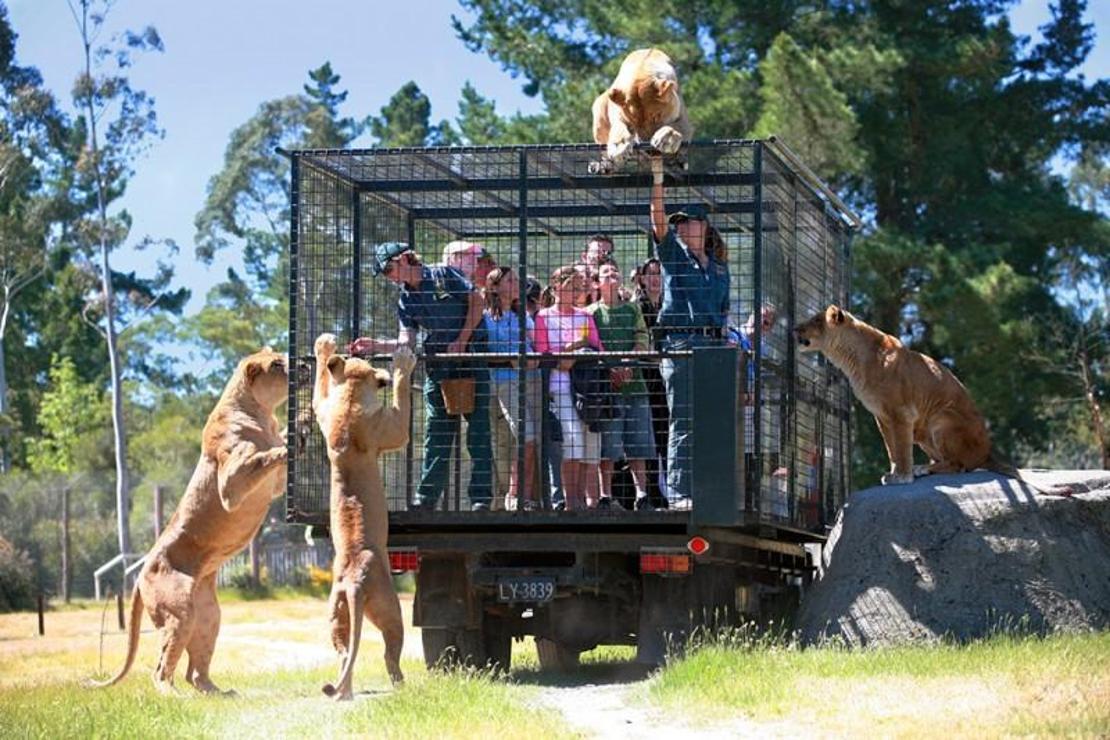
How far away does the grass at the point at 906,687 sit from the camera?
8.41 m

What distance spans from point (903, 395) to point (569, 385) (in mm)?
2962

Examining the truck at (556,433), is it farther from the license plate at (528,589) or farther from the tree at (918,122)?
the tree at (918,122)

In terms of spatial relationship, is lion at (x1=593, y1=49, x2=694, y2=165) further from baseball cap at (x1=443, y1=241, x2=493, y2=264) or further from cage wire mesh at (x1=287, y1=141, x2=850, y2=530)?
baseball cap at (x1=443, y1=241, x2=493, y2=264)

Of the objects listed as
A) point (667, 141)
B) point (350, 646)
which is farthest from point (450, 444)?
point (667, 141)

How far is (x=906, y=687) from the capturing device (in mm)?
9391

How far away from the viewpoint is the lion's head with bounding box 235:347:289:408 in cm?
1112

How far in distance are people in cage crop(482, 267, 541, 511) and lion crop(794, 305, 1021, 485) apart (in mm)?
2256

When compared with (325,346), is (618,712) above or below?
below

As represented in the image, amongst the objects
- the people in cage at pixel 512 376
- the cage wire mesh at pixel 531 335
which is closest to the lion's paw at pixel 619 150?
the cage wire mesh at pixel 531 335

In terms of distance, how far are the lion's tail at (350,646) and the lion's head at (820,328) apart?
4368 millimetres

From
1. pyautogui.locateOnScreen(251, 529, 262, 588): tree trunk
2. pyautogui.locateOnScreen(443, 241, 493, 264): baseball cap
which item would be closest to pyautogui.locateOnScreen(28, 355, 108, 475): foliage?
pyautogui.locateOnScreen(251, 529, 262, 588): tree trunk

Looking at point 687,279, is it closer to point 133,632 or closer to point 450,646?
point 450,646

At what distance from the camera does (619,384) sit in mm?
11430

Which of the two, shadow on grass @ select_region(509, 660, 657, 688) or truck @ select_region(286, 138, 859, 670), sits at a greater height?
truck @ select_region(286, 138, 859, 670)
